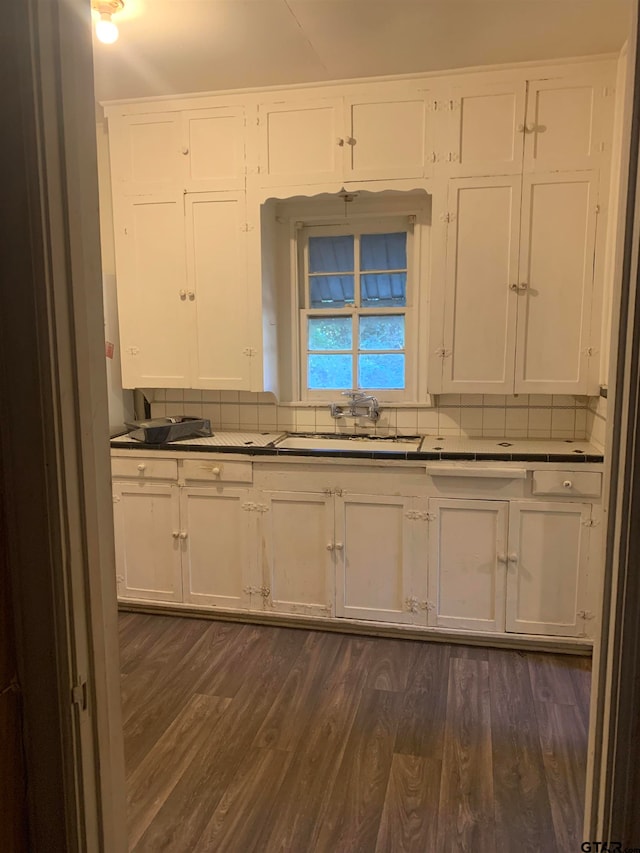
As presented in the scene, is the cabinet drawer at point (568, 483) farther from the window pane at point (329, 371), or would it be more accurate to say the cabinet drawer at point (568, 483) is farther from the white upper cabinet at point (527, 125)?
the white upper cabinet at point (527, 125)

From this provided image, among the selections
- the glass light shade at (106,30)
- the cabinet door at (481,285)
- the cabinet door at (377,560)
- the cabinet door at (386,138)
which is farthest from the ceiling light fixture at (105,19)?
the cabinet door at (377,560)

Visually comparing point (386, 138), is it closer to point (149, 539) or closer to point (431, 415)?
point (431, 415)

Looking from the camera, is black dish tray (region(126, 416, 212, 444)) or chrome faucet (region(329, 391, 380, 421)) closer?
black dish tray (region(126, 416, 212, 444))

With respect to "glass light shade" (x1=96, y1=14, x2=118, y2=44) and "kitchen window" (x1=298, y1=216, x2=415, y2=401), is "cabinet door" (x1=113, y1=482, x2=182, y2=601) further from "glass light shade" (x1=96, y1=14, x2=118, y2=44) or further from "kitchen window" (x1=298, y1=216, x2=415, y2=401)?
"glass light shade" (x1=96, y1=14, x2=118, y2=44)

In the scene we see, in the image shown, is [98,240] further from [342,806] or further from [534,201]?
[534,201]

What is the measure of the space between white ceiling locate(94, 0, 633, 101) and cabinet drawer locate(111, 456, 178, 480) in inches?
74.5

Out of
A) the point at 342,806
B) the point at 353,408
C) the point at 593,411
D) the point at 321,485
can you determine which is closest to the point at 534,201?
the point at 593,411

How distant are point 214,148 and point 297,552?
215 cm

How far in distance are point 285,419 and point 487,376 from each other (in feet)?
3.97

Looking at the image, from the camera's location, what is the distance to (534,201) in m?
2.78

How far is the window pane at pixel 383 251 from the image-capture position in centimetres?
331

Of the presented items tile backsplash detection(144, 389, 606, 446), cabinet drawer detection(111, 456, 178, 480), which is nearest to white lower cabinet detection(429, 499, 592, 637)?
tile backsplash detection(144, 389, 606, 446)

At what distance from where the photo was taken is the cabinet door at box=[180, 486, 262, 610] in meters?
3.00

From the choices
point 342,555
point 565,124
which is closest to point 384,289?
point 565,124
